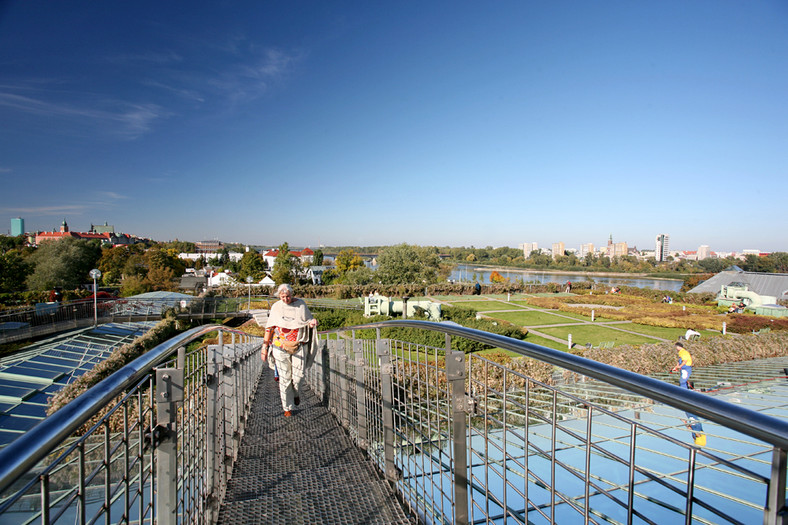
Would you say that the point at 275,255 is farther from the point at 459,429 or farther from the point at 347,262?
→ the point at 459,429

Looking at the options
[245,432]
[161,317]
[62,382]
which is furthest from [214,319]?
[245,432]

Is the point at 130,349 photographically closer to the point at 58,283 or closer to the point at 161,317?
the point at 161,317

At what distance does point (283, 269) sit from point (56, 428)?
171 feet

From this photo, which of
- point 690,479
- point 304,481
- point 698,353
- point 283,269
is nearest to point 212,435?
point 304,481

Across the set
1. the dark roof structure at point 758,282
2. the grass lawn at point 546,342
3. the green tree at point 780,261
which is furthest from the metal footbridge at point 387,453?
the green tree at point 780,261

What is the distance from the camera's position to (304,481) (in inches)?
124

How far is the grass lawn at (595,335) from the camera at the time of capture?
1947 cm

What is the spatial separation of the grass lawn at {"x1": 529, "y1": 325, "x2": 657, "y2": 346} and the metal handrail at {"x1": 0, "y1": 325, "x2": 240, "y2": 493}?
2073 cm

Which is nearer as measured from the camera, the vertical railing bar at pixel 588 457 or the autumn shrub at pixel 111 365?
the vertical railing bar at pixel 588 457

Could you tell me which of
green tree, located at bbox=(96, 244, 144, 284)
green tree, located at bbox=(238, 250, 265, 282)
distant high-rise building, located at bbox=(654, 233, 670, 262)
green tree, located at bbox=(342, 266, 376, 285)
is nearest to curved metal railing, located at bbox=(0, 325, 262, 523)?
green tree, located at bbox=(342, 266, 376, 285)

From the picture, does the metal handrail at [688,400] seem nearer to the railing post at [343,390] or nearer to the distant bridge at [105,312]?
the railing post at [343,390]

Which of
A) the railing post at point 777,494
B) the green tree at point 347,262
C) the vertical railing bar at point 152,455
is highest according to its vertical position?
the railing post at point 777,494

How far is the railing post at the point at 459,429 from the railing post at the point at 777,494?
1.30 meters

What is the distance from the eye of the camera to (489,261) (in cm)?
12144
